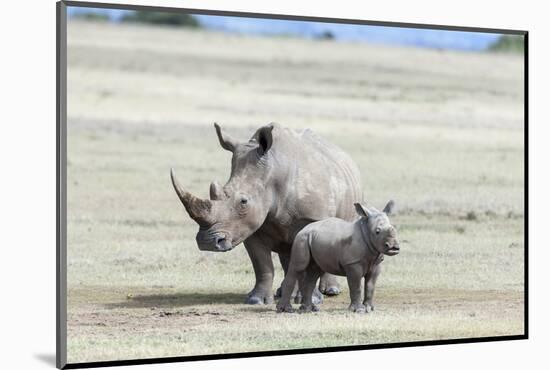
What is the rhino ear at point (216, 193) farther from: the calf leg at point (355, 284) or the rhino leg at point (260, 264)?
the calf leg at point (355, 284)

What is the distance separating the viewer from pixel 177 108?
32344 mm

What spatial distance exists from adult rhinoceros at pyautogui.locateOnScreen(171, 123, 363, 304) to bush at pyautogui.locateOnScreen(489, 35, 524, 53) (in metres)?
22.0

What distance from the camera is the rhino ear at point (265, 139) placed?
51.6 feet

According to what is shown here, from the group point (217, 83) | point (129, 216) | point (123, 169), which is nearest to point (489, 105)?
point (217, 83)

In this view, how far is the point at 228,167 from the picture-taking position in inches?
1086

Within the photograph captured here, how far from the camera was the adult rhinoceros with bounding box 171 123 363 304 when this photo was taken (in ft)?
50.5

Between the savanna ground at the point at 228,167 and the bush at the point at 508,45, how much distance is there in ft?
1.67

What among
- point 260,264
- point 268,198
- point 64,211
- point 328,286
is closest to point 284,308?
point 260,264

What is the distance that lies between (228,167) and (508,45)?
1313 cm

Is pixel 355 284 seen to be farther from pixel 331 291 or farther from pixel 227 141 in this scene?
pixel 227 141

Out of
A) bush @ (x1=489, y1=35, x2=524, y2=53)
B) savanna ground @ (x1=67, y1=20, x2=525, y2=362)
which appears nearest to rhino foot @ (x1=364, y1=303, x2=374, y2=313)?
savanna ground @ (x1=67, y1=20, x2=525, y2=362)

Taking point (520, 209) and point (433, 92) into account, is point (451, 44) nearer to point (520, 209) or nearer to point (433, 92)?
point (433, 92)

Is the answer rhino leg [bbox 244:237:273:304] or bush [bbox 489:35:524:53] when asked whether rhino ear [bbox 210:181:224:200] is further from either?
bush [bbox 489:35:524:53]

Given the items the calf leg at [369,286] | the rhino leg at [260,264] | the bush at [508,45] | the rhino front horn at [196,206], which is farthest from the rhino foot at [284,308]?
the bush at [508,45]
